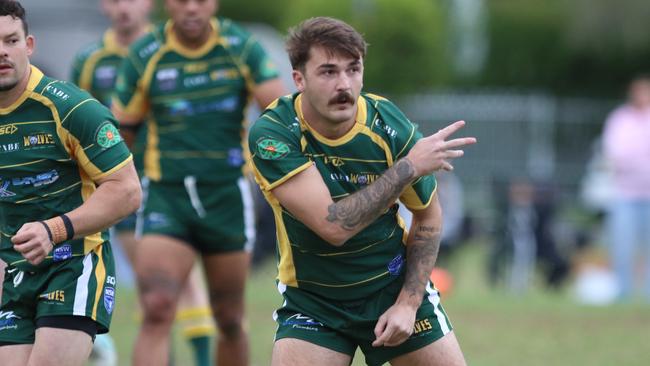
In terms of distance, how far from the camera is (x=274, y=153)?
566cm

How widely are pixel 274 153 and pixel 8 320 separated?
1437 mm

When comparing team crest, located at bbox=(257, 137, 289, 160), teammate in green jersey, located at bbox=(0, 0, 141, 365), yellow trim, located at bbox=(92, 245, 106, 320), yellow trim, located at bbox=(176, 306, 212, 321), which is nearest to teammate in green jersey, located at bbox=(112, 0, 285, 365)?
yellow trim, located at bbox=(176, 306, 212, 321)

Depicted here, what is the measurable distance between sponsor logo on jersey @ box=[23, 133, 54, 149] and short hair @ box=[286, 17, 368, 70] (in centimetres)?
116

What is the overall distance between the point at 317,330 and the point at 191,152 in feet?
8.58

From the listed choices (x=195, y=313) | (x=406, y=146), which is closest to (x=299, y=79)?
(x=406, y=146)

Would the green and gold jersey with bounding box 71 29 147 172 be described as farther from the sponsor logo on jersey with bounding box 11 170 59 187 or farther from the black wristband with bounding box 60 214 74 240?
the black wristband with bounding box 60 214 74 240

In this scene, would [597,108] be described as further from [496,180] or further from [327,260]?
[327,260]

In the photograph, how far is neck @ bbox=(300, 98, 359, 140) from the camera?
18.7 ft

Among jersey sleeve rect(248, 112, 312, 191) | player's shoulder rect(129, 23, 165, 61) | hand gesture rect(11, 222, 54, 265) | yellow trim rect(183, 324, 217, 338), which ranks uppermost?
player's shoulder rect(129, 23, 165, 61)

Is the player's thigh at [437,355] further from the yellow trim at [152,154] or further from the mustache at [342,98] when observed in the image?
the yellow trim at [152,154]

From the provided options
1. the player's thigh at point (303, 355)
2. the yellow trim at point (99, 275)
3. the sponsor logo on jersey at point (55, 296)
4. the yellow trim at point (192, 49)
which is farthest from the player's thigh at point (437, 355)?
the yellow trim at point (192, 49)

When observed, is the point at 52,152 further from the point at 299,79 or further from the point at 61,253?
the point at 299,79

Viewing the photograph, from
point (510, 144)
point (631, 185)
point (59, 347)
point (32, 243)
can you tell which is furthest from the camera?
point (510, 144)

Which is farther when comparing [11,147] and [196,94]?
[196,94]
